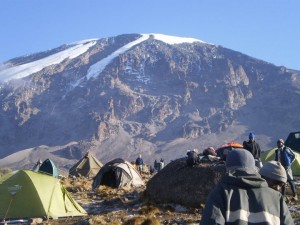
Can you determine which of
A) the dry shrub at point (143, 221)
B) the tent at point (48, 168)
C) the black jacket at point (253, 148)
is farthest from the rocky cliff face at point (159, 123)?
the dry shrub at point (143, 221)

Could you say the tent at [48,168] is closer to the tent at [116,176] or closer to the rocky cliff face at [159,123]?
the tent at [116,176]

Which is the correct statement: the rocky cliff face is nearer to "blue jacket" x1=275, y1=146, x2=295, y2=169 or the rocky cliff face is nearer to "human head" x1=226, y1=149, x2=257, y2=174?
"blue jacket" x1=275, y1=146, x2=295, y2=169

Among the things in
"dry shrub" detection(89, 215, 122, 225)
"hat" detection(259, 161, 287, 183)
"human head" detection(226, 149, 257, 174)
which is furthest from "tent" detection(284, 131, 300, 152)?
"human head" detection(226, 149, 257, 174)

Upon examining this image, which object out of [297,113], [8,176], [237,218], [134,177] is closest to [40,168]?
[134,177]

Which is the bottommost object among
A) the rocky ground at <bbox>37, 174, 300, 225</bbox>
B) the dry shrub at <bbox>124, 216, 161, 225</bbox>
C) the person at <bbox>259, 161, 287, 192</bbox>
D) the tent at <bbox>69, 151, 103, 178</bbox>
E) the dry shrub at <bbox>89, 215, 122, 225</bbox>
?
the tent at <bbox>69, 151, 103, 178</bbox>

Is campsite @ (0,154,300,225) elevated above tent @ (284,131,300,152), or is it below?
above

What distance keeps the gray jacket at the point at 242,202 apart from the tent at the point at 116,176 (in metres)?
15.8

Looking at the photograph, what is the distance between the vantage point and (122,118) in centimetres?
19025

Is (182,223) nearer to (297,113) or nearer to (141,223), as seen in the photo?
(141,223)

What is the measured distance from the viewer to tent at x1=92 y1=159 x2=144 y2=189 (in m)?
19.5

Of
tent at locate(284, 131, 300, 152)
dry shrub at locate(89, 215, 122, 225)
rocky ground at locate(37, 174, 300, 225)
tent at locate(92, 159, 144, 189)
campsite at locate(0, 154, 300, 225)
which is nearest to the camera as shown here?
rocky ground at locate(37, 174, 300, 225)

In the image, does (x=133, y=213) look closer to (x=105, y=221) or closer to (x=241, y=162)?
(x=105, y=221)

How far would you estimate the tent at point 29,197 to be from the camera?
40.4 feet

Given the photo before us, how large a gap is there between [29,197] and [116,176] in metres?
7.28
